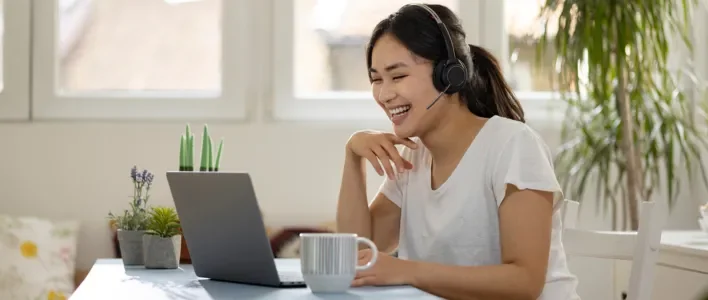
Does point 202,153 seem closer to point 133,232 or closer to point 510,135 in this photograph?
point 133,232

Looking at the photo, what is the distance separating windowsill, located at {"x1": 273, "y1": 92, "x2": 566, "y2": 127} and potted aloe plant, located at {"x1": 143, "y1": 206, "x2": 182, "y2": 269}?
1445 mm

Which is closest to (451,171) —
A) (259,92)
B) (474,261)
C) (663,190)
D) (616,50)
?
(474,261)

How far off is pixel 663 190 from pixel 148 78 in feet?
5.40

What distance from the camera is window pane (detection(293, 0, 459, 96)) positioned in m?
3.21

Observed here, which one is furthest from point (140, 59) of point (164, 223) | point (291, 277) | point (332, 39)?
point (291, 277)

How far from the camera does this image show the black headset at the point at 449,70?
176cm

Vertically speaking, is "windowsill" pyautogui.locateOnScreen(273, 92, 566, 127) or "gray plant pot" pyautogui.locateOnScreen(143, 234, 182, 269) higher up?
"windowsill" pyautogui.locateOnScreen(273, 92, 566, 127)

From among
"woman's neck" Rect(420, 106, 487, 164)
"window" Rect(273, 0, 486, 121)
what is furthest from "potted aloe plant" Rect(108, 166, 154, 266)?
"window" Rect(273, 0, 486, 121)

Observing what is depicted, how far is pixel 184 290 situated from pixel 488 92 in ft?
2.43

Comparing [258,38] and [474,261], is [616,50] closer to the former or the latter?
[258,38]

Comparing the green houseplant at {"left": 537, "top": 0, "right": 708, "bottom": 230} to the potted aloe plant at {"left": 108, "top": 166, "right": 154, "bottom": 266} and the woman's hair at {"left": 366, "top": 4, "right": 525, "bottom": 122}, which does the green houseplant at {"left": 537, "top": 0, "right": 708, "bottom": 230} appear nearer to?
the woman's hair at {"left": 366, "top": 4, "right": 525, "bottom": 122}

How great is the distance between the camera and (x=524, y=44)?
3252 millimetres

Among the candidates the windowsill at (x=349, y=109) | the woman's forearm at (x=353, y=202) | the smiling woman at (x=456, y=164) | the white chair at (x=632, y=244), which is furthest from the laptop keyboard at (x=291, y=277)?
the windowsill at (x=349, y=109)

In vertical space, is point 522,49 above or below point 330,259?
above
